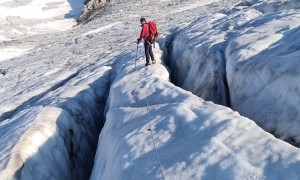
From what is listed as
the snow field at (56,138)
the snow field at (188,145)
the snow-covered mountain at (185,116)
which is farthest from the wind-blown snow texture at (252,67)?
the snow field at (56,138)

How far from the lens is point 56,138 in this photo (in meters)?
10.4

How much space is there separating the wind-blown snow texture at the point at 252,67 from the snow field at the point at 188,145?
113 cm

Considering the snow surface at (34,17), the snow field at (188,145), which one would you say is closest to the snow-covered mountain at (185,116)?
the snow field at (188,145)

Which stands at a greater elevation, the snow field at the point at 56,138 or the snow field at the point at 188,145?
the snow field at the point at 188,145

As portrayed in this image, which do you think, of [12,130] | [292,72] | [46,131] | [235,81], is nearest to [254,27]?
[235,81]

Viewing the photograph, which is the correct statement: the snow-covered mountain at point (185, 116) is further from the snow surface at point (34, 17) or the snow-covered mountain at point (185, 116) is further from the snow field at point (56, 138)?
the snow surface at point (34, 17)

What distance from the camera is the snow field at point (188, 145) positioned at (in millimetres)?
5715

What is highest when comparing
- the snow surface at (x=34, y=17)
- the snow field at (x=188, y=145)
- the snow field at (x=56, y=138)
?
the snow field at (x=188, y=145)

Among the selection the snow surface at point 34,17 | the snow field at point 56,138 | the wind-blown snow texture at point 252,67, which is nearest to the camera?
the wind-blown snow texture at point 252,67

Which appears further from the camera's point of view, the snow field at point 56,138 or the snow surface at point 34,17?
the snow surface at point 34,17

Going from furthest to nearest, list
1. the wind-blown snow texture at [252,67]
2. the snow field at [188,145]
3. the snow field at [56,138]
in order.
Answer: the snow field at [56,138], the wind-blown snow texture at [252,67], the snow field at [188,145]

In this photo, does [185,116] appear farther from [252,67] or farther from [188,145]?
[252,67]

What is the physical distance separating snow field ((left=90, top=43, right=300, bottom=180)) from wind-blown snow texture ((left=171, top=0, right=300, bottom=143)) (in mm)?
1131

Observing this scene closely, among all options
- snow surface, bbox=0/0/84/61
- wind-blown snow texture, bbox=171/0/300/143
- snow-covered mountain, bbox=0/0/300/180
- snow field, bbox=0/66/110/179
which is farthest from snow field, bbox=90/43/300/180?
snow surface, bbox=0/0/84/61
